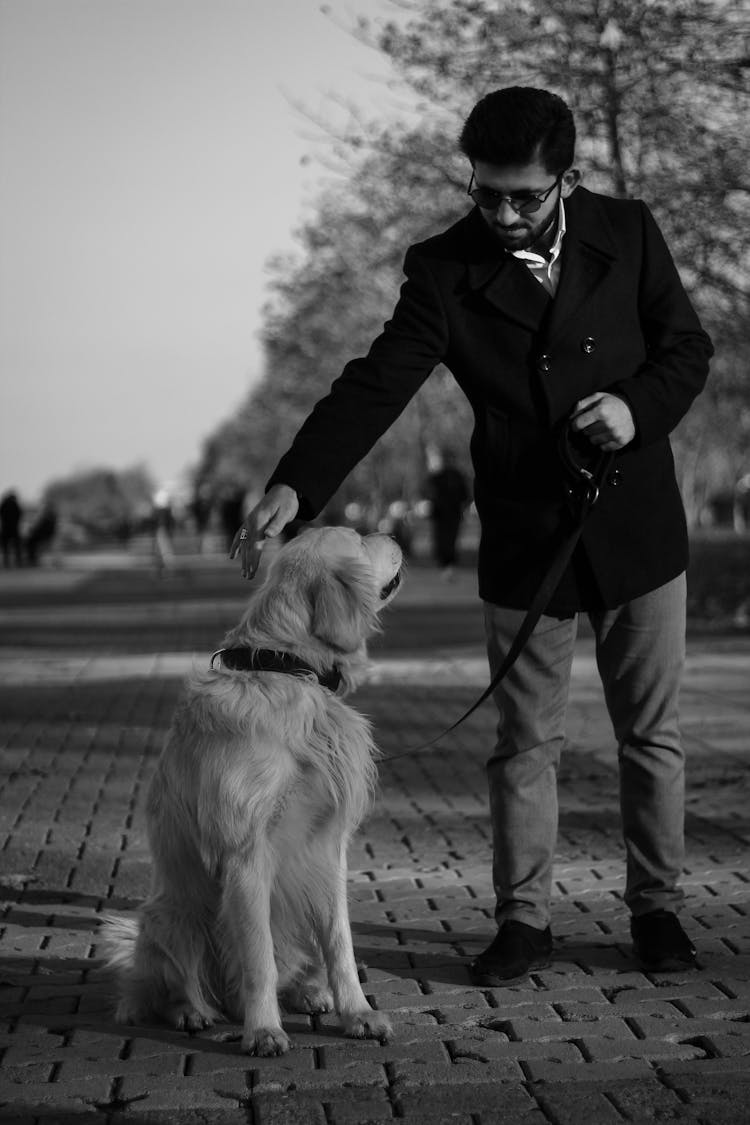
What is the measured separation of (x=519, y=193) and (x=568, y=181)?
220 millimetres

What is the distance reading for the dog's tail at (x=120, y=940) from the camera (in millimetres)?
4434

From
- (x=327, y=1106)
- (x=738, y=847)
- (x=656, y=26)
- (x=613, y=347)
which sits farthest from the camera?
(x=656, y=26)

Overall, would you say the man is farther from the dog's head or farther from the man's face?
the dog's head

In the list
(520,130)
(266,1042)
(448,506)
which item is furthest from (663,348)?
(448,506)

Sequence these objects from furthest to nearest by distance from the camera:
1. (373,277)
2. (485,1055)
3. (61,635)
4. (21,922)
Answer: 1. (373,277)
2. (61,635)
3. (21,922)
4. (485,1055)

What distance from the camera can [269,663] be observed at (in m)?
4.14

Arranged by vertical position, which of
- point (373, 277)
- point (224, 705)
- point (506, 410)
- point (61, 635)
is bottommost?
point (61, 635)

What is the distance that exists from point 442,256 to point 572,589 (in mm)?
1025

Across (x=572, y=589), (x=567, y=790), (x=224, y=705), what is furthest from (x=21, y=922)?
(x=567, y=790)

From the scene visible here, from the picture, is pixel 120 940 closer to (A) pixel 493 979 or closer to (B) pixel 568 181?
(A) pixel 493 979

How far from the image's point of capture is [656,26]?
53.6ft

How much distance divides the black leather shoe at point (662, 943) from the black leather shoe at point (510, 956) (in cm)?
29

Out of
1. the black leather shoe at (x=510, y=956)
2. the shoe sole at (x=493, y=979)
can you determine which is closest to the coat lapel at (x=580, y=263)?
the black leather shoe at (x=510, y=956)

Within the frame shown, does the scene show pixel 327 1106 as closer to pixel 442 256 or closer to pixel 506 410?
pixel 506 410
